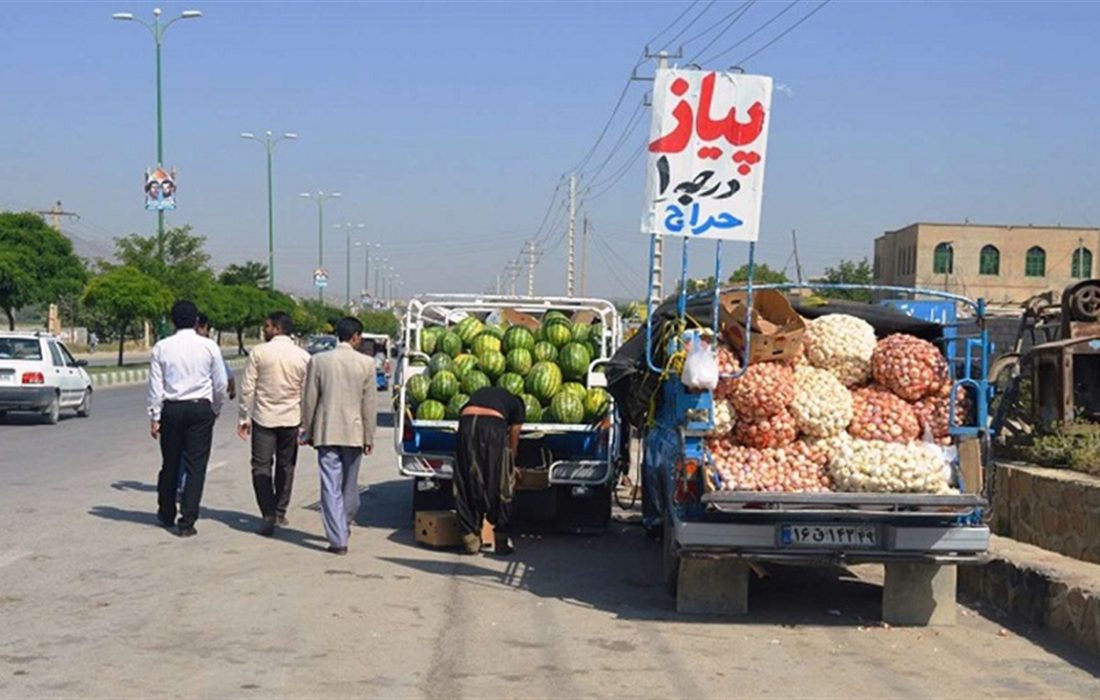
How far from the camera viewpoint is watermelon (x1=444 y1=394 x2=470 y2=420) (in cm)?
1262

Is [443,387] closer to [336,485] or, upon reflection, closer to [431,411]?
[431,411]

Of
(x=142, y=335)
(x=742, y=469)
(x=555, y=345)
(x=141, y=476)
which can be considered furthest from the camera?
(x=142, y=335)

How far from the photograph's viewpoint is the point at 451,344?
13.4 m

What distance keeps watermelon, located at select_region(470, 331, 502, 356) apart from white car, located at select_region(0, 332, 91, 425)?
13737mm

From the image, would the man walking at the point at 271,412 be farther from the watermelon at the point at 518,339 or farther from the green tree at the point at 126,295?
the green tree at the point at 126,295

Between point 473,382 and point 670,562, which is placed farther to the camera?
point 473,382

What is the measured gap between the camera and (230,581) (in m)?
9.66

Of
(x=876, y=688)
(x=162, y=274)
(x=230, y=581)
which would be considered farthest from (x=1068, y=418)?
(x=162, y=274)

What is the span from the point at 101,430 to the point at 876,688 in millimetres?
19211

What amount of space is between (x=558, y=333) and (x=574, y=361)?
0.52 metres

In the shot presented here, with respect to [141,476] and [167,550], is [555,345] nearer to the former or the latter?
[167,550]

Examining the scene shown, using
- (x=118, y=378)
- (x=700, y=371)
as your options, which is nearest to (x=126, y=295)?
(x=118, y=378)

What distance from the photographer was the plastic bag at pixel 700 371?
28.0 feet

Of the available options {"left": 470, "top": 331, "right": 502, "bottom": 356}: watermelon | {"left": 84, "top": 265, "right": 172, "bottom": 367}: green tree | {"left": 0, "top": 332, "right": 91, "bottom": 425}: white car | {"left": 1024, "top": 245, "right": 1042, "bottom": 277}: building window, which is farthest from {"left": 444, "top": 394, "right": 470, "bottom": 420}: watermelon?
{"left": 1024, "top": 245, "right": 1042, "bottom": 277}: building window
